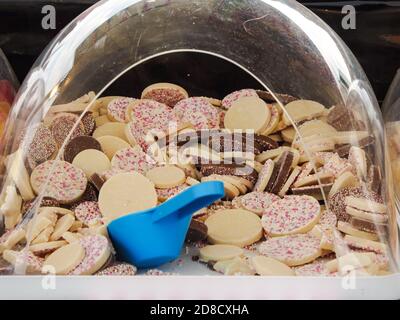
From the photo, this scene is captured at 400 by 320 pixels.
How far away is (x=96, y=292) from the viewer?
1058 mm

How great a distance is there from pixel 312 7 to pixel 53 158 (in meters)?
Answer: 0.69

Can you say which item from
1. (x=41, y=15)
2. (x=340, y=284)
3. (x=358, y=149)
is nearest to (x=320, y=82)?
(x=358, y=149)

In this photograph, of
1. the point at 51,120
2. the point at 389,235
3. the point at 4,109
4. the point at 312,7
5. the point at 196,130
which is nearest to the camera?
the point at 389,235

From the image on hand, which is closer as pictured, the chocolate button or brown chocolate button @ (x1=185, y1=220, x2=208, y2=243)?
brown chocolate button @ (x1=185, y1=220, x2=208, y2=243)

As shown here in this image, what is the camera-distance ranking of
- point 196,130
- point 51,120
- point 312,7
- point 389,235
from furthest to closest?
point 312,7
point 196,130
point 51,120
point 389,235

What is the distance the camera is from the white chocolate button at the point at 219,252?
3.81ft

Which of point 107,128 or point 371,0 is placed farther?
point 371,0

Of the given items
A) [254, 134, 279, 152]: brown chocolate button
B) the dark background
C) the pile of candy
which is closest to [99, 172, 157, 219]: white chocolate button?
the pile of candy

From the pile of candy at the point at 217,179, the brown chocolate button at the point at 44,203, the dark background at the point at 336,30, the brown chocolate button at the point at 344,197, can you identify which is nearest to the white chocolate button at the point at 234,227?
the pile of candy at the point at 217,179

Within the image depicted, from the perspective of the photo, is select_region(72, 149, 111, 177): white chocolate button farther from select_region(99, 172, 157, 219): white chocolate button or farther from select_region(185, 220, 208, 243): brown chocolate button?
select_region(185, 220, 208, 243): brown chocolate button

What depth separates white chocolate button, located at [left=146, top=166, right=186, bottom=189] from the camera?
1.27 metres

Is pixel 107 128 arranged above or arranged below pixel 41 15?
below

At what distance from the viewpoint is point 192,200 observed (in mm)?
1091
